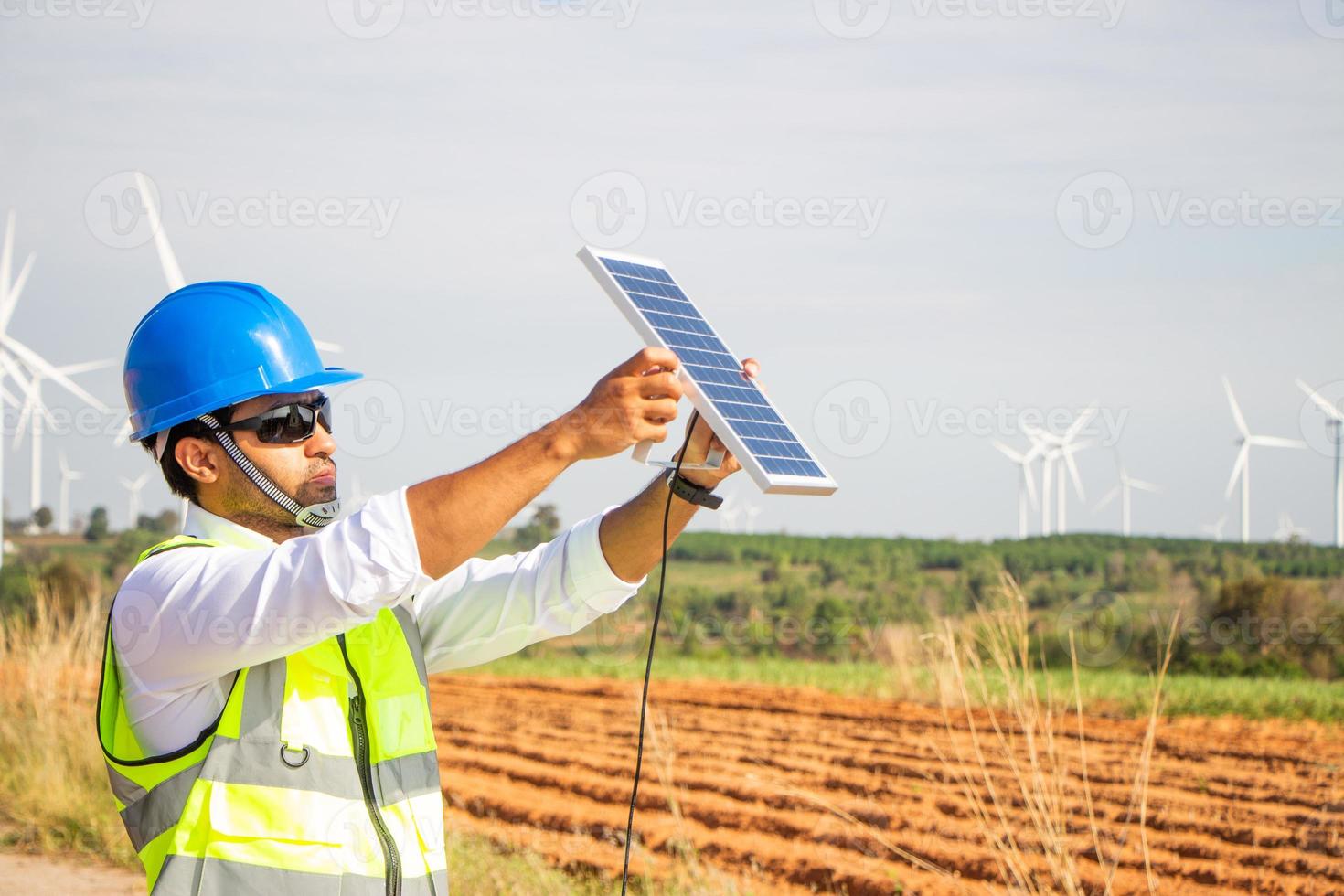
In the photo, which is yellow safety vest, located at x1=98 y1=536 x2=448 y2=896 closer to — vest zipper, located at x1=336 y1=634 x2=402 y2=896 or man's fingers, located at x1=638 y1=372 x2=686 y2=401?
vest zipper, located at x1=336 y1=634 x2=402 y2=896

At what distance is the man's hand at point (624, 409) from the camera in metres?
2.57

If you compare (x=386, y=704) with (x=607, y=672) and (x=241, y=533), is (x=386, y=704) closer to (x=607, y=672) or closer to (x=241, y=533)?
(x=241, y=533)

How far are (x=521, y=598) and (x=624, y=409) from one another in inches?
39.3

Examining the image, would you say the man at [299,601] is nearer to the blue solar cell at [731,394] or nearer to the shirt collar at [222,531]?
the shirt collar at [222,531]

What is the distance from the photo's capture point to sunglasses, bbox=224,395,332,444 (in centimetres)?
322

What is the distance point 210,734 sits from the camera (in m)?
2.77

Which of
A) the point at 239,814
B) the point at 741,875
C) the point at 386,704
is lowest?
the point at 741,875

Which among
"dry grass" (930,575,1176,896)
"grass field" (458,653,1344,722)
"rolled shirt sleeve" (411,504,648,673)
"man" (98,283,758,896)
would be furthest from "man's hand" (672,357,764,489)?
"grass field" (458,653,1344,722)

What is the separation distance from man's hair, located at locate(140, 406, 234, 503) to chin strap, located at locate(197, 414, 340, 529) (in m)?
0.02

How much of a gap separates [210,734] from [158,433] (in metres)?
0.88

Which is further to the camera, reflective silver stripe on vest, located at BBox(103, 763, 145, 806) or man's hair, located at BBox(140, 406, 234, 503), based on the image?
man's hair, located at BBox(140, 406, 234, 503)

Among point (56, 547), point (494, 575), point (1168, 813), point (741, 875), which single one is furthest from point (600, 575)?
point (56, 547)

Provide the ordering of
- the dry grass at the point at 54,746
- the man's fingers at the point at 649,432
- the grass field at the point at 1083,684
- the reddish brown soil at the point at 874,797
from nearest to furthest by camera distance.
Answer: the man's fingers at the point at 649,432, the reddish brown soil at the point at 874,797, the dry grass at the point at 54,746, the grass field at the point at 1083,684

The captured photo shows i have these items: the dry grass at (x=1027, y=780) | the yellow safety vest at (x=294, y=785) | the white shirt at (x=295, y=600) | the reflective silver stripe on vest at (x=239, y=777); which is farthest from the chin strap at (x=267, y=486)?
the dry grass at (x=1027, y=780)
